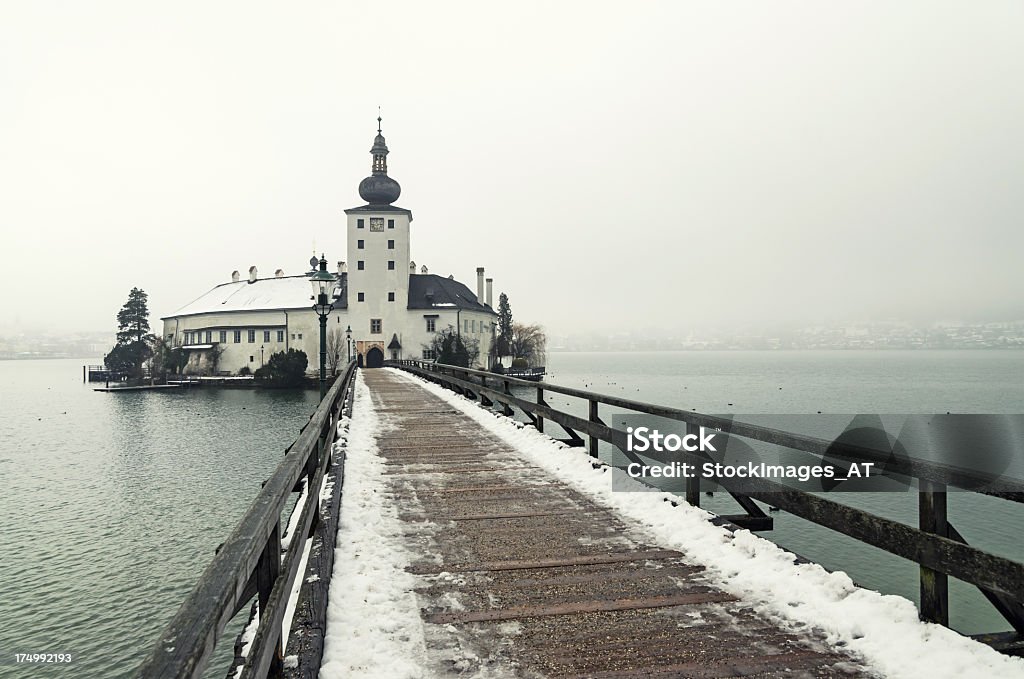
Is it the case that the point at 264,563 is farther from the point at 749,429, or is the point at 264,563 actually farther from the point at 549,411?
the point at 549,411

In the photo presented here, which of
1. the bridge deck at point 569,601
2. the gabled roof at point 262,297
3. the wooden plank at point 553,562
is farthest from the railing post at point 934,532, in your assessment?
the gabled roof at point 262,297

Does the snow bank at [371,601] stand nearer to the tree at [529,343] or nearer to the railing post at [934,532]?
the railing post at [934,532]

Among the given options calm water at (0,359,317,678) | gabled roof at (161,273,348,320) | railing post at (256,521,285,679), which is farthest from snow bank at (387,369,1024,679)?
gabled roof at (161,273,348,320)

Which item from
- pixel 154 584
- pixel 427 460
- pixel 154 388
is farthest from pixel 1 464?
pixel 154 388

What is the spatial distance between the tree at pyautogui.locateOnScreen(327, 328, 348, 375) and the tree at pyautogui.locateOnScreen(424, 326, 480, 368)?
31.8ft

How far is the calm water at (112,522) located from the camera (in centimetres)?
1133

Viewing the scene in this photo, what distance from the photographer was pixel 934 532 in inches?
152

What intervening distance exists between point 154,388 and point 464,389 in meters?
72.2

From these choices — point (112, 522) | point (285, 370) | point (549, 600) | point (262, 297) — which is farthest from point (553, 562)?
point (262, 297)

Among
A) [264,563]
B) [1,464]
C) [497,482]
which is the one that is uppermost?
[264,563]

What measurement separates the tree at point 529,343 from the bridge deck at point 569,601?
9804 cm

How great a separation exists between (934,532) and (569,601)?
2322 mm

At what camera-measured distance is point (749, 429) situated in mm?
5824

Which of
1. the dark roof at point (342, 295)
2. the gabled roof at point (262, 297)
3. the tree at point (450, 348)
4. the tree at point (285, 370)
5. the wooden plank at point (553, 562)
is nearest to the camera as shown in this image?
the wooden plank at point (553, 562)
